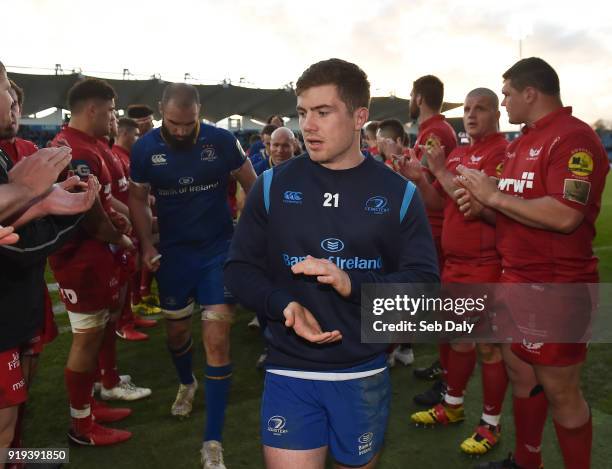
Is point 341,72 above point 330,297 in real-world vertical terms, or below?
above

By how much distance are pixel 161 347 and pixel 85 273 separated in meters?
2.23

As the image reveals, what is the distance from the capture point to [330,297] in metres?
2.07

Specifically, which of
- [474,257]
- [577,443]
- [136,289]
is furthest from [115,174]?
[577,443]

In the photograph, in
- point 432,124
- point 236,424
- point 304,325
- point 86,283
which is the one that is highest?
point 432,124

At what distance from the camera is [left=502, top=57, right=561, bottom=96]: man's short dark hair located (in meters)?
2.84

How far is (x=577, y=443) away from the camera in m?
2.77

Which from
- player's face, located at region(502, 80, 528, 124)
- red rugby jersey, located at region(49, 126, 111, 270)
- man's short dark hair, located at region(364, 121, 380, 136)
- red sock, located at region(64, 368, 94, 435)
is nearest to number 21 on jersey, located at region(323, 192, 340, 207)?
player's face, located at region(502, 80, 528, 124)

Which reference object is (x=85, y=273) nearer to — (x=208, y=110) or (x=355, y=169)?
(x=355, y=169)

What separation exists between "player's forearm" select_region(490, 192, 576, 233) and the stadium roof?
124 feet

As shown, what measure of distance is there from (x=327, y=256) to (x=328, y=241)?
0.19 ft

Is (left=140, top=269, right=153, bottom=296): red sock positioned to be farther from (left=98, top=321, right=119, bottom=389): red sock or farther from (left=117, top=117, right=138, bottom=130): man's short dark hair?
(left=98, top=321, right=119, bottom=389): red sock

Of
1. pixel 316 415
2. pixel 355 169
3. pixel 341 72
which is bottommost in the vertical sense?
pixel 316 415

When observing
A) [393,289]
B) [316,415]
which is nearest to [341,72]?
[393,289]

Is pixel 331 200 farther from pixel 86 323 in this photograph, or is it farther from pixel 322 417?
pixel 86 323
